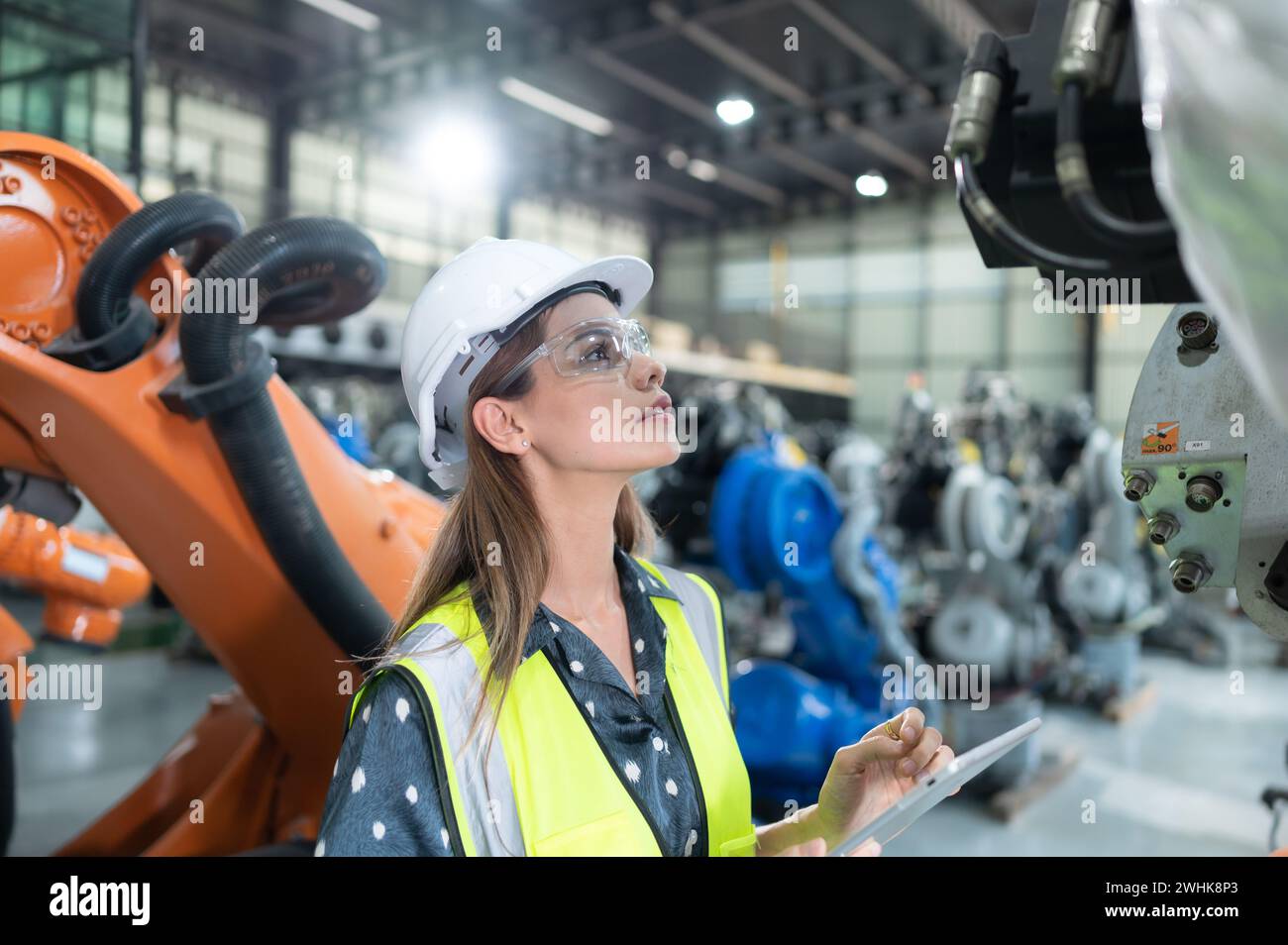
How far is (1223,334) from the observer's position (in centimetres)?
122

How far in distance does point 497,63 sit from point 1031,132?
13354 mm

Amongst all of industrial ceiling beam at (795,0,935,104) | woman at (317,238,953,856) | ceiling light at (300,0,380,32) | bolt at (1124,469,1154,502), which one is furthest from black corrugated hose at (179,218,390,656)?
ceiling light at (300,0,380,32)

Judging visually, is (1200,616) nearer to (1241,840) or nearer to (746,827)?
(1241,840)

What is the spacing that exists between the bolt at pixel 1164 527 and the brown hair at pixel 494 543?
2.89 feet

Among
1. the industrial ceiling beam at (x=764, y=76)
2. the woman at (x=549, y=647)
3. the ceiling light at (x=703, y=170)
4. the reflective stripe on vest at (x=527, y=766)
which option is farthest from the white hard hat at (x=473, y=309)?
the ceiling light at (x=703, y=170)

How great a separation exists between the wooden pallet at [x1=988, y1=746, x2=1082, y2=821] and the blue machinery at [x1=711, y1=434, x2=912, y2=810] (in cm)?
101

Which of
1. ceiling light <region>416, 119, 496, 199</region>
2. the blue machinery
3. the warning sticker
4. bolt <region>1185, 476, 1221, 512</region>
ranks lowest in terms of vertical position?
the blue machinery

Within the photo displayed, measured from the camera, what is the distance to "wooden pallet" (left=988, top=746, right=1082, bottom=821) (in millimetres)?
5125

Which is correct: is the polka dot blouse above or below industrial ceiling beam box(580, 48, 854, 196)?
below

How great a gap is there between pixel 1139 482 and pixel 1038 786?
4810 mm

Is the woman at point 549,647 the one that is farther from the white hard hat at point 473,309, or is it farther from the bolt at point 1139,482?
the bolt at point 1139,482

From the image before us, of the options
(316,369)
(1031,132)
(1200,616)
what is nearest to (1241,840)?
(1031,132)

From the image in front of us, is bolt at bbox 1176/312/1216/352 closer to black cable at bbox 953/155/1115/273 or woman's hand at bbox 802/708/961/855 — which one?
black cable at bbox 953/155/1115/273

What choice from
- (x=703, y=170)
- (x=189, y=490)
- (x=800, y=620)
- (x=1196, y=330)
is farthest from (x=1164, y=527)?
(x=703, y=170)
